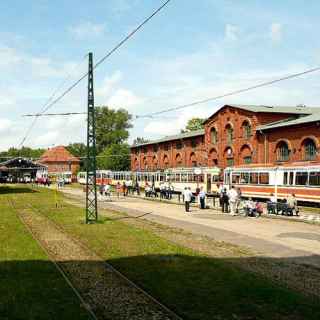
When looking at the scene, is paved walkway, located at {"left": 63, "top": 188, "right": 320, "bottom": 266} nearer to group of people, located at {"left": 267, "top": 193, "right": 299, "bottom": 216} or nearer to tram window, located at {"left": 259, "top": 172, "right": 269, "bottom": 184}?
group of people, located at {"left": 267, "top": 193, "right": 299, "bottom": 216}

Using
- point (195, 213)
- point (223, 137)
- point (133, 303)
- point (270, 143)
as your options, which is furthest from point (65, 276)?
point (223, 137)

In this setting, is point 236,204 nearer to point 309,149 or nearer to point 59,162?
point 309,149

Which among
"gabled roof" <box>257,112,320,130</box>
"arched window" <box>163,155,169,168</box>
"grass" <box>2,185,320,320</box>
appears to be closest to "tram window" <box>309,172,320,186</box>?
"gabled roof" <box>257,112,320,130</box>

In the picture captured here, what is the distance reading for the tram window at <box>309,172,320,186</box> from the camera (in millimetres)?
Answer: 34188

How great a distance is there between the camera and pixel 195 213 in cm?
3145

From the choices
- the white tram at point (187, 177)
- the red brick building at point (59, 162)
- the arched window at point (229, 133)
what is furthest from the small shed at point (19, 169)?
the arched window at point (229, 133)

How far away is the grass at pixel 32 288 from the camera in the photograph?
29.6 feet

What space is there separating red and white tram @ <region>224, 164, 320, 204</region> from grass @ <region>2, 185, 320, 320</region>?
19.1 m

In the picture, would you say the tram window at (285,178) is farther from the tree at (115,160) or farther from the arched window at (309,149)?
the tree at (115,160)

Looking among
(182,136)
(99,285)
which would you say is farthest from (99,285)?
(182,136)

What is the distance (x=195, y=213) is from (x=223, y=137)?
29.3 meters

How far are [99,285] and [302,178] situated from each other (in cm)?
2712

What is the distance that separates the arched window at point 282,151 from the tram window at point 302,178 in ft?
37.4

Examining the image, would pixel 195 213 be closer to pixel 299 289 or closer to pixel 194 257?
pixel 194 257
